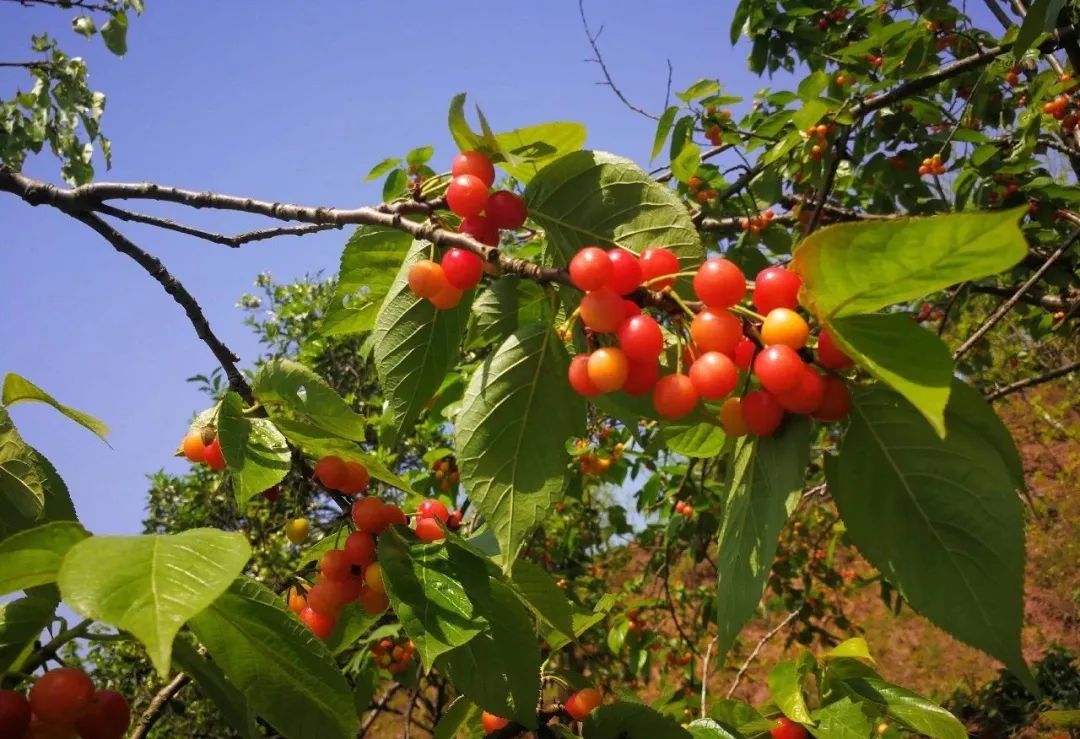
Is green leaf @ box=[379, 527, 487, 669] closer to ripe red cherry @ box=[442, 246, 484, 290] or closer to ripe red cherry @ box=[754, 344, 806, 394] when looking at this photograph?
ripe red cherry @ box=[442, 246, 484, 290]

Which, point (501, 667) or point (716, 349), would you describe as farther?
point (501, 667)

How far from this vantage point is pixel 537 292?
1055 millimetres

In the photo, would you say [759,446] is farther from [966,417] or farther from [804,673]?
[804,673]

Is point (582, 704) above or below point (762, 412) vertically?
below

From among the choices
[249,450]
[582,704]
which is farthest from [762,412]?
[582,704]

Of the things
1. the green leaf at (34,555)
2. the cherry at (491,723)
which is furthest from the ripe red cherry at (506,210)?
the cherry at (491,723)

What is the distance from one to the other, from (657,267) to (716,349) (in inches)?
5.0

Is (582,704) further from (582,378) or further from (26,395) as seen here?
(26,395)

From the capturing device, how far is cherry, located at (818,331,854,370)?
2.39 feet

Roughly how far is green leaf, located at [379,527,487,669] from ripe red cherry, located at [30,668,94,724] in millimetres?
337

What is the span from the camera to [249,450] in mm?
1108

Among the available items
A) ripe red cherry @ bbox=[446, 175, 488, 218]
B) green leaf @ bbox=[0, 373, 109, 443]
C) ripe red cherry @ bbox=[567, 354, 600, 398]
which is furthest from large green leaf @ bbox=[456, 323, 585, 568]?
green leaf @ bbox=[0, 373, 109, 443]

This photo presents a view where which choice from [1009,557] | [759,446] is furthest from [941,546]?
[759,446]

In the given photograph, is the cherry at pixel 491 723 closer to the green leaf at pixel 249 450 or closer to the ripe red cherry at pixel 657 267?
the green leaf at pixel 249 450
